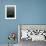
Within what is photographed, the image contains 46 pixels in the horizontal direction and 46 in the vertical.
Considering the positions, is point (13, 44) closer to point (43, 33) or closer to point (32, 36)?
point (32, 36)

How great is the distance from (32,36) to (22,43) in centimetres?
42

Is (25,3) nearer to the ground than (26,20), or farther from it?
farther from it

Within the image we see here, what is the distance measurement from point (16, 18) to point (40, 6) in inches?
37.3

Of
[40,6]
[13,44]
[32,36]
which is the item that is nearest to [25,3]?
[40,6]

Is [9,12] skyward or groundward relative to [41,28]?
skyward

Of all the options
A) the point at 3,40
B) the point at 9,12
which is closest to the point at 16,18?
the point at 9,12

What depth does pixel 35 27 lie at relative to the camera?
153 inches

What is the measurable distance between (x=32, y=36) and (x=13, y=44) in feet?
2.26

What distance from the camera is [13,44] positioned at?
377cm

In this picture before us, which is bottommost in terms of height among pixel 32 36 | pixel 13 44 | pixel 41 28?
pixel 13 44

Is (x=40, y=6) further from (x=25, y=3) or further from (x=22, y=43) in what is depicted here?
(x=22, y=43)

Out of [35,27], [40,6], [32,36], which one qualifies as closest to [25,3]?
[40,6]

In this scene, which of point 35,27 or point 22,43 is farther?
point 35,27

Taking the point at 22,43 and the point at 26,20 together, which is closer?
the point at 22,43
